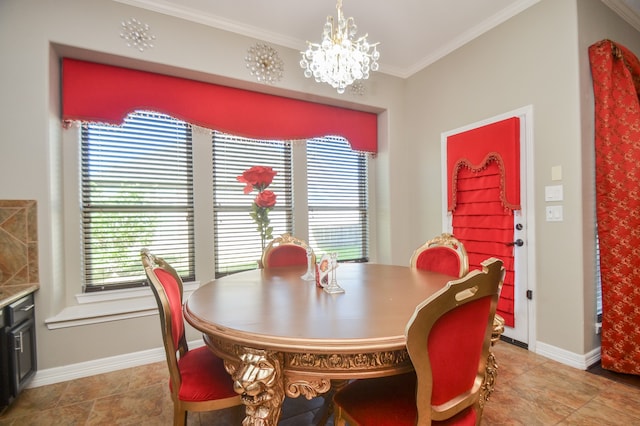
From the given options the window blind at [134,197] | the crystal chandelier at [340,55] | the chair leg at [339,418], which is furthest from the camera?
the window blind at [134,197]

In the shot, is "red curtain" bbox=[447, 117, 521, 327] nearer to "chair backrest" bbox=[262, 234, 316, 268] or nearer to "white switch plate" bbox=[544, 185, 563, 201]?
"white switch plate" bbox=[544, 185, 563, 201]

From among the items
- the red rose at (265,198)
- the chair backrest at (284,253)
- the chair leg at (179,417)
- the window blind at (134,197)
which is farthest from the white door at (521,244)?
the window blind at (134,197)

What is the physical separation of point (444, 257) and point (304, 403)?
1358mm

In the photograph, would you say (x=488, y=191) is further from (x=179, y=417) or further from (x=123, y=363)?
(x=123, y=363)

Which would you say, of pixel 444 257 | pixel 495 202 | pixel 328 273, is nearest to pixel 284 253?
pixel 328 273

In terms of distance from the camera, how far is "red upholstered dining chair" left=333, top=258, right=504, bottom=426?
33.0 inches

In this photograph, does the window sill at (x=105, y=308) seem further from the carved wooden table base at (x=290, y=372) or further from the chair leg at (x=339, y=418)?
the chair leg at (x=339, y=418)

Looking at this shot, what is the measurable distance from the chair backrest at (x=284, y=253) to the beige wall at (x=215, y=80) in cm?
113

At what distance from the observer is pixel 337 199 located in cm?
363

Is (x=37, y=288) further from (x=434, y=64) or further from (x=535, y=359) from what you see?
(x=434, y=64)

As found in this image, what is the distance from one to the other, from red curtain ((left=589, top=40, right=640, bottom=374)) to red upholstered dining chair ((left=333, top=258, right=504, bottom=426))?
1856 millimetres

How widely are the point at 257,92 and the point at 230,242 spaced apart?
154 cm

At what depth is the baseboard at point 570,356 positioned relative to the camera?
221 centimetres

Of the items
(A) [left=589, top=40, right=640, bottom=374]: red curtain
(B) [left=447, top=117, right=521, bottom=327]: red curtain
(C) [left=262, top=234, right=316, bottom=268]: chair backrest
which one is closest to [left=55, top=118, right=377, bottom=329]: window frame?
(C) [left=262, top=234, right=316, bottom=268]: chair backrest
